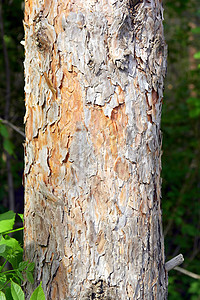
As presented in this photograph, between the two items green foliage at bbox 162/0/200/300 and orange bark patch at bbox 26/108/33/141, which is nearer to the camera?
orange bark patch at bbox 26/108/33/141

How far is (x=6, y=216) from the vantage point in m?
1.53

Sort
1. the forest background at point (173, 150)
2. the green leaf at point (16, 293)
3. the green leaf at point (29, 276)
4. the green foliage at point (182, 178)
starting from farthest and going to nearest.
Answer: the green foliage at point (182, 178), the forest background at point (173, 150), the green leaf at point (29, 276), the green leaf at point (16, 293)

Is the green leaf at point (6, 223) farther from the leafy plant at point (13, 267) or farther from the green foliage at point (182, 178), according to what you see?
the green foliage at point (182, 178)

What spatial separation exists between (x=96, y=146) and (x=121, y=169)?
0.12 meters

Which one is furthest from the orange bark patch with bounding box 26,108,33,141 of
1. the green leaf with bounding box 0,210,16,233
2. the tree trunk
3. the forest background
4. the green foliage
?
the green foliage

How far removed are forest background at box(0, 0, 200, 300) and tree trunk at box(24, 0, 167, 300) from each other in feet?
7.49

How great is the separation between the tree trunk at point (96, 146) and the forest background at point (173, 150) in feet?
7.49

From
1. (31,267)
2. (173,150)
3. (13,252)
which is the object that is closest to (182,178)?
(173,150)

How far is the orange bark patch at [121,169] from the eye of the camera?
124 cm

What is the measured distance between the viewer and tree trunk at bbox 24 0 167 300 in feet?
4.01

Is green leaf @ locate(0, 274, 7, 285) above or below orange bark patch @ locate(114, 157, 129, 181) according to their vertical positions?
below

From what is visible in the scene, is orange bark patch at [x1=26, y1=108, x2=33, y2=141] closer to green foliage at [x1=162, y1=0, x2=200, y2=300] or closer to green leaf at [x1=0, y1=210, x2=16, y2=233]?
green leaf at [x1=0, y1=210, x2=16, y2=233]

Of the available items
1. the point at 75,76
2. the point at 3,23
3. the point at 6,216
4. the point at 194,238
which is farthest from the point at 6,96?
the point at 194,238

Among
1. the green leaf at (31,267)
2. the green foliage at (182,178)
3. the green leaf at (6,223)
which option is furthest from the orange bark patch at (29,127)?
the green foliage at (182,178)
